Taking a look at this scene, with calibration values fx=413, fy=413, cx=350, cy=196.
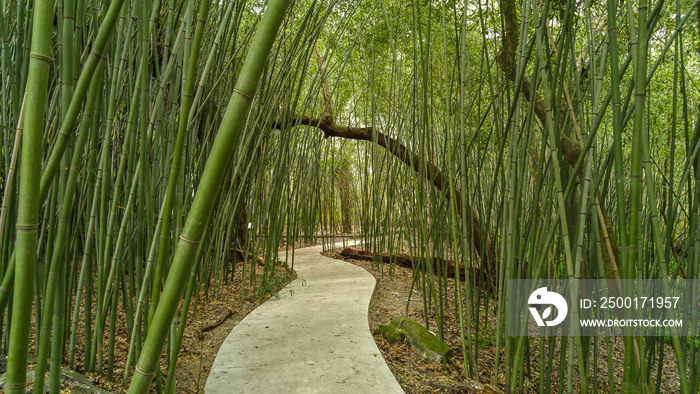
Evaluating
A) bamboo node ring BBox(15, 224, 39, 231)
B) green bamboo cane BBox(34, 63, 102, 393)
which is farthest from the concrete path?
bamboo node ring BBox(15, 224, 39, 231)

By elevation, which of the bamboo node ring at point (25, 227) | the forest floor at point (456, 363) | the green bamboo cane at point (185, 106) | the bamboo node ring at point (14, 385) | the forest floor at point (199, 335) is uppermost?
the green bamboo cane at point (185, 106)

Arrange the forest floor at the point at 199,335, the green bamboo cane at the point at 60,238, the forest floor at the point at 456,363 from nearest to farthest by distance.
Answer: the green bamboo cane at the point at 60,238
the forest floor at the point at 199,335
the forest floor at the point at 456,363

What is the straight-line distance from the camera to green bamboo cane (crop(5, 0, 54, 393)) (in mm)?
459

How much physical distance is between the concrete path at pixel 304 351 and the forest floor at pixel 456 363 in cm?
12

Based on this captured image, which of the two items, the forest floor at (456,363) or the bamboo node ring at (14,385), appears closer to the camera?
the bamboo node ring at (14,385)

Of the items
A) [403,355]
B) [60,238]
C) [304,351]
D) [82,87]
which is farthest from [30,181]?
[403,355]

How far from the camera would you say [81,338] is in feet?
5.81

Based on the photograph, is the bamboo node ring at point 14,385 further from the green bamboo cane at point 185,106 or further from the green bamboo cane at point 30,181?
the green bamboo cane at point 185,106

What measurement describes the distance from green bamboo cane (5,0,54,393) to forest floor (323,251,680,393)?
1275 millimetres

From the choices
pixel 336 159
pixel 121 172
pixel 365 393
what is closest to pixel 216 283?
pixel 365 393

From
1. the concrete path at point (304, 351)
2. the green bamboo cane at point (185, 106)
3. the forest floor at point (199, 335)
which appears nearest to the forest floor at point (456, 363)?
the concrete path at point (304, 351)

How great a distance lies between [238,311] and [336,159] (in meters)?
5.40

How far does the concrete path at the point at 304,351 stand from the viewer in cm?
155

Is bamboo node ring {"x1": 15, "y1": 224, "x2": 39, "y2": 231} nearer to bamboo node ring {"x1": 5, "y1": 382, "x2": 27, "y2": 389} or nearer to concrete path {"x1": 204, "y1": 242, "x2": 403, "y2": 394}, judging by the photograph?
bamboo node ring {"x1": 5, "y1": 382, "x2": 27, "y2": 389}
